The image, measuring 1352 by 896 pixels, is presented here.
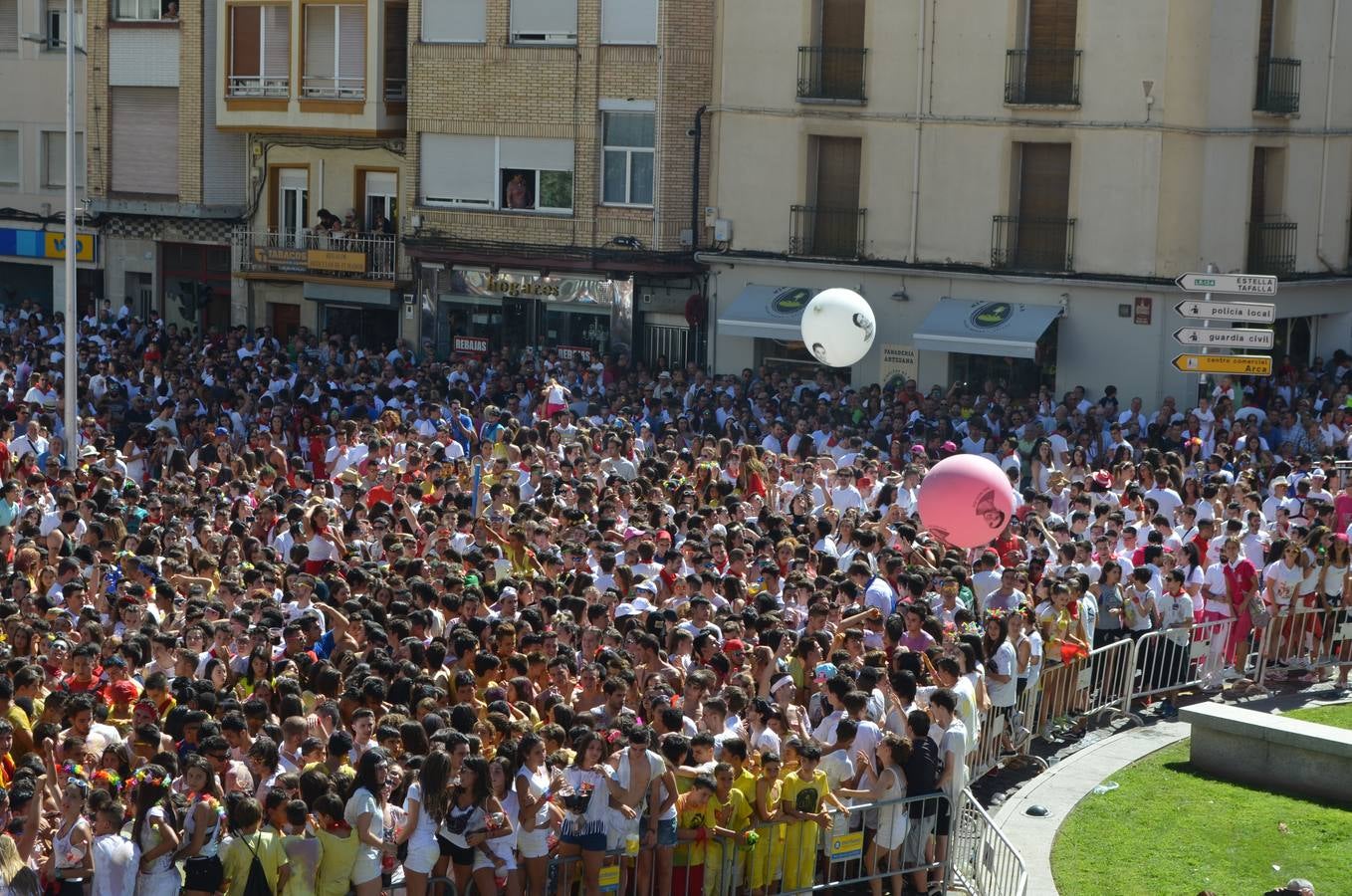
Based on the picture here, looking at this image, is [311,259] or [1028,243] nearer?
[1028,243]

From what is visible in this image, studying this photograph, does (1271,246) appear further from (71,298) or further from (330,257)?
(71,298)

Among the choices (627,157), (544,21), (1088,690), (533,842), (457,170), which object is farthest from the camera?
(457,170)

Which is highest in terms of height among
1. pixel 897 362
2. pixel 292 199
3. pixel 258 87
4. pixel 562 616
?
pixel 258 87

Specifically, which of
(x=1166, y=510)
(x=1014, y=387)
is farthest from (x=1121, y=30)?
(x=1166, y=510)

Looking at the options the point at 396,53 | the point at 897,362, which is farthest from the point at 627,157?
the point at 897,362

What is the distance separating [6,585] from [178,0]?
25380 mm

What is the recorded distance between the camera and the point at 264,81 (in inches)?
1404

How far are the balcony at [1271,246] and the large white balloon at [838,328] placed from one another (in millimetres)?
12425

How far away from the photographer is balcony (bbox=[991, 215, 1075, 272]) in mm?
29062

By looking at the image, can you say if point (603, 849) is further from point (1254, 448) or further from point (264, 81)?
point (264, 81)

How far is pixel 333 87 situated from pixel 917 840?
2618 centimetres

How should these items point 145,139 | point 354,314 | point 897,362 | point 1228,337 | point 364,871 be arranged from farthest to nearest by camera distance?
point 145,139
point 354,314
point 897,362
point 1228,337
point 364,871

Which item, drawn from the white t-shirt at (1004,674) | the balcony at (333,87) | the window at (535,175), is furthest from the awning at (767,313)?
the white t-shirt at (1004,674)

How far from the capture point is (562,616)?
1353 centimetres
